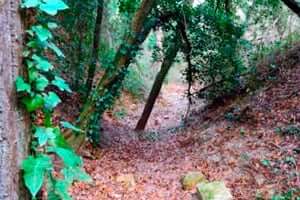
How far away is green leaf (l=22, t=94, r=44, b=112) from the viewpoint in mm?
1868

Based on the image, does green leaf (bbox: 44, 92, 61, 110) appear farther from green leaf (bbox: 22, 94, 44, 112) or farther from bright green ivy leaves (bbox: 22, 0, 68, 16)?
bright green ivy leaves (bbox: 22, 0, 68, 16)

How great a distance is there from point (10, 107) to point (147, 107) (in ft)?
29.7

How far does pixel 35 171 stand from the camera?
1.85 meters

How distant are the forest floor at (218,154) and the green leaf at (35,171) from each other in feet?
10.2

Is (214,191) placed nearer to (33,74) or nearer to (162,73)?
(33,74)

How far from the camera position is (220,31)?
352 inches

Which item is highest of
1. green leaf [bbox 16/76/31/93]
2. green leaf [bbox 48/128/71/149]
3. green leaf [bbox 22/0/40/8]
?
green leaf [bbox 22/0/40/8]

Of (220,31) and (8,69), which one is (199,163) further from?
(8,69)

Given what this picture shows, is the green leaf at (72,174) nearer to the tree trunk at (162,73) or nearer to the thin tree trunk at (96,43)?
the thin tree trunk at (96,43)

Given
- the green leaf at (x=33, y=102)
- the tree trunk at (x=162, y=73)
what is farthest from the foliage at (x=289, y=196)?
the tree trunk at (x=162, y=73)

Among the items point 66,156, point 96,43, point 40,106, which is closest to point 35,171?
point 66,156

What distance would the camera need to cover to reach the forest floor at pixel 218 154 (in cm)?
527

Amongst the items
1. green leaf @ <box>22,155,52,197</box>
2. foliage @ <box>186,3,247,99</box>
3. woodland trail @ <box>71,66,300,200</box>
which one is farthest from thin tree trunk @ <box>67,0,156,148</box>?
green leaf @ <box>22,155,52,197</box>

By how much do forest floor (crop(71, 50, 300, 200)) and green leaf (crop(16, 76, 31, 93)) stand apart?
3.28m
